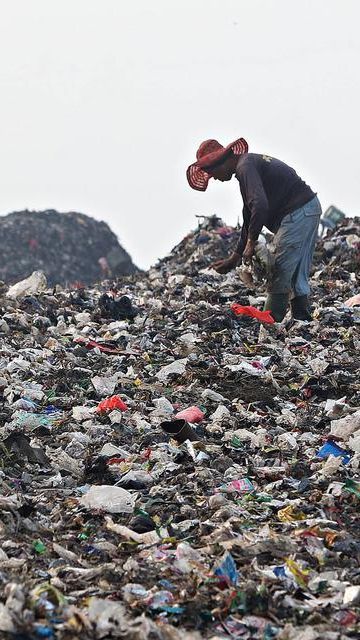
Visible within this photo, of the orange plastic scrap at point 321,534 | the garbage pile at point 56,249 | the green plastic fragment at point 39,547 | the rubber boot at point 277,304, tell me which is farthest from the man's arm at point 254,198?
the garbage pile at point 56,249

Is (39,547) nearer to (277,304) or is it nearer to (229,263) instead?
(229,263)

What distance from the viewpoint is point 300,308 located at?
7.89 meters

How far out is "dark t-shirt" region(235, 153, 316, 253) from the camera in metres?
7.17

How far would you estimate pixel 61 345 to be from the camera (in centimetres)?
749

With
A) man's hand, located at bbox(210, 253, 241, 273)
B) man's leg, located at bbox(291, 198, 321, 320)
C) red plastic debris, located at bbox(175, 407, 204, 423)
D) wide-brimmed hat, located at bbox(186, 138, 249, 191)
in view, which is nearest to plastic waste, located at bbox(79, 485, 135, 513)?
red plastic debris, located at bbox(175, 407, 204, 423)

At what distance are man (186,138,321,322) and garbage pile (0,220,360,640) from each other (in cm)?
41

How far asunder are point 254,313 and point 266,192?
0.98 meters

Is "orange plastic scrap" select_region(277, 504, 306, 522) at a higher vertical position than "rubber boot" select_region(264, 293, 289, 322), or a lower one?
lower

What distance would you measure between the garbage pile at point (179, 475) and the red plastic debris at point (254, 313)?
53 millimetres

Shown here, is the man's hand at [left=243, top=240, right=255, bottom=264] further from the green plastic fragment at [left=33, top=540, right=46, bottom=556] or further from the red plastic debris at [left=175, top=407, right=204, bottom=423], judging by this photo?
the green plastic fragment at [left=33, top=540, right=46, bottom=556]

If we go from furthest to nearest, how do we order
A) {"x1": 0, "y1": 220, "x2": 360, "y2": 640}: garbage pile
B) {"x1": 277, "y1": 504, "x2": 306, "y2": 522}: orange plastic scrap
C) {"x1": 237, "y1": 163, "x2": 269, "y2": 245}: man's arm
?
{"x1": 237, "y1": 163, "x2": 269, "y2": 245}: man's arm, {"x1": 277, "y1": 504, "x2": 306, "y2": 522}: orange plastic scrap, {"x1": 0, "y1": 220, "x2": 360, "y2": 640}: garbage pile

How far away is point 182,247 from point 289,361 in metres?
6.21

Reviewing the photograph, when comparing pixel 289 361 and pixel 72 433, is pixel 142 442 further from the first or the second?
pixel 289 361

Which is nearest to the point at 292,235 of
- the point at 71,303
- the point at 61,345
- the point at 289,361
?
the point at 289,361
